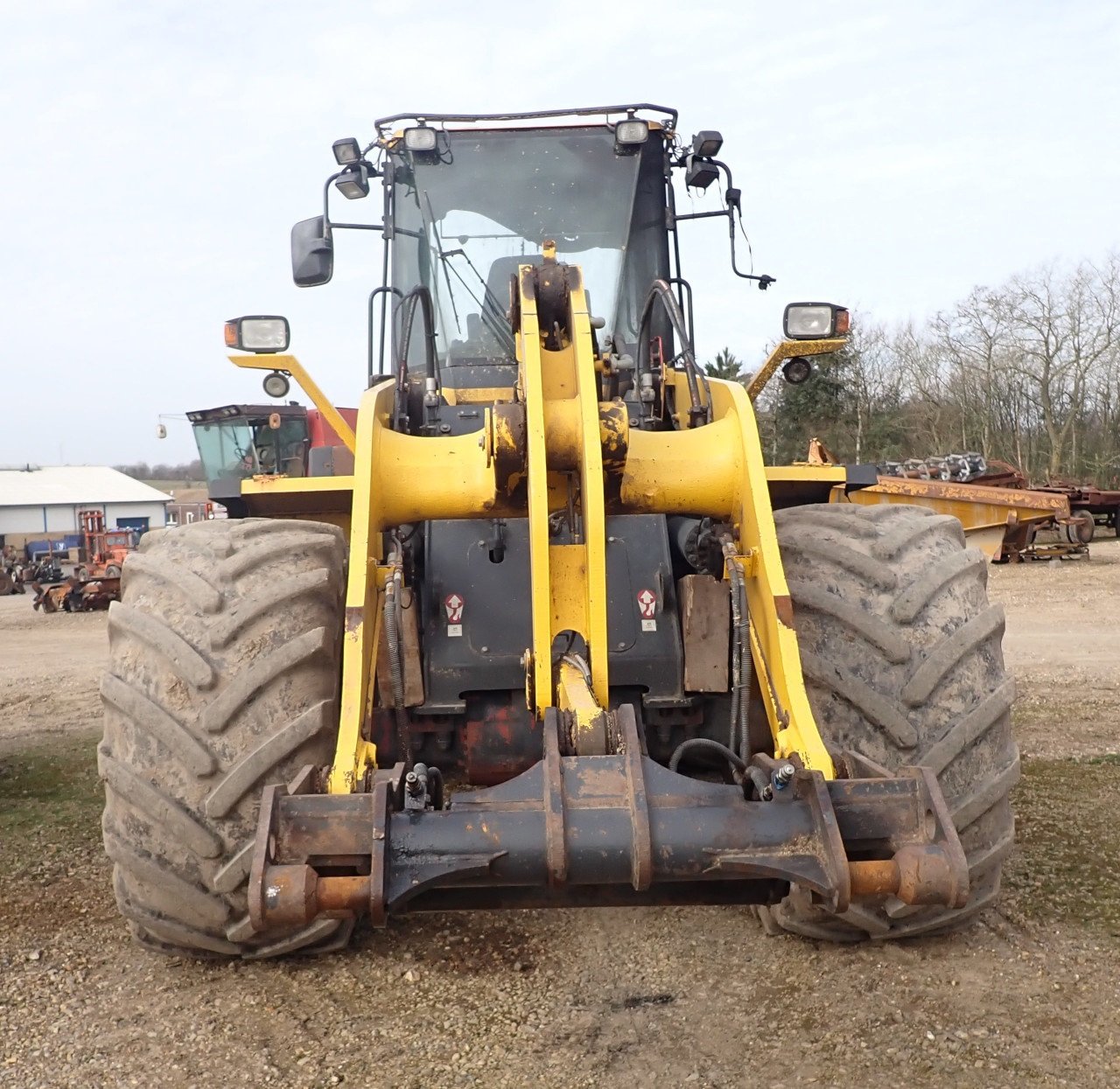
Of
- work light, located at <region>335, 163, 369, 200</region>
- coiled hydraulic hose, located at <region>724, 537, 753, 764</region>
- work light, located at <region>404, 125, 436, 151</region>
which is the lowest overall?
coiled hydraulic hose, located at <region>724, 537, 753, 764</region>

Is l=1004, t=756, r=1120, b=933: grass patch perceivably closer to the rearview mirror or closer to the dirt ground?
the dirt ground

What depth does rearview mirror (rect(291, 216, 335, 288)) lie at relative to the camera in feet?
15.3

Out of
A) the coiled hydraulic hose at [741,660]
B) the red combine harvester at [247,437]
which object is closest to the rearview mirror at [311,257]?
the coiled hydraulic hose at [741,660]

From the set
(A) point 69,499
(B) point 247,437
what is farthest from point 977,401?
(A) point 69,499

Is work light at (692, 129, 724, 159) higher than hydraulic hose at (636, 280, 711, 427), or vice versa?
work light at (692, 129, 724, 159)

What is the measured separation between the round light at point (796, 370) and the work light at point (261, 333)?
204cm

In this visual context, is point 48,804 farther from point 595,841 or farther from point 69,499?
point 69,499

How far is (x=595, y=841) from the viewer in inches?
92.1

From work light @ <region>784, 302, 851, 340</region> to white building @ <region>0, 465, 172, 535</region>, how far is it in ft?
192

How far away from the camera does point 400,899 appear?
2.31m

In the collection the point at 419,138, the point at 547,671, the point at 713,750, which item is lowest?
the point at 713,750

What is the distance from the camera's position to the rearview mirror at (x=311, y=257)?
466 centimetres

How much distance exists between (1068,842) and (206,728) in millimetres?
3572

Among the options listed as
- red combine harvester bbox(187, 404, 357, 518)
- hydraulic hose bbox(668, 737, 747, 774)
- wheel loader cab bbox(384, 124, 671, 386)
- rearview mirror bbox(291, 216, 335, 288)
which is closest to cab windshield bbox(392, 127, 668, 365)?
wheel loader cab bbox(384, 124, 671, 386)
